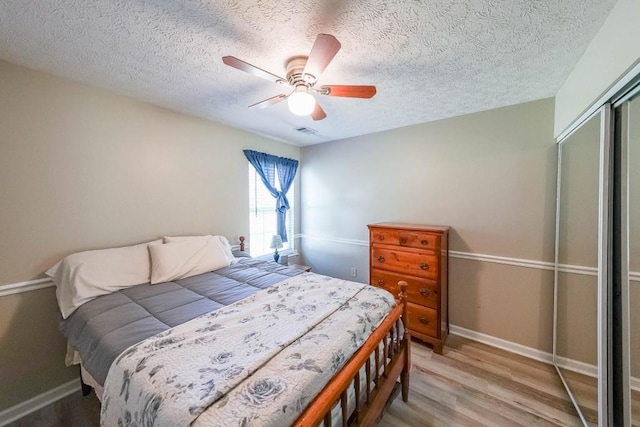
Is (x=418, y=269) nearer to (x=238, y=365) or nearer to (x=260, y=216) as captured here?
(x=238, y=365)

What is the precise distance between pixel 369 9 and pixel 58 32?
5.73 feet

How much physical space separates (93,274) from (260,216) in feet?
6.27

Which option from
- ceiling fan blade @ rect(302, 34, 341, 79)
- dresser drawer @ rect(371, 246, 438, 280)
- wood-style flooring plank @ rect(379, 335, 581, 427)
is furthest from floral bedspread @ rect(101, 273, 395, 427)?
ceiling fan blade @ rect(302, 34, 341, 79)

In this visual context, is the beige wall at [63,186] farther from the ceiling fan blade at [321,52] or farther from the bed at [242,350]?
the ceiling fan blade at [321,52]

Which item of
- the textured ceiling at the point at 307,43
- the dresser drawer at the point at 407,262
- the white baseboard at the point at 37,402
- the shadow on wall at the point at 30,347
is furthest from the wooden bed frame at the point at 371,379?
the textured ceiling at the point at 307,43

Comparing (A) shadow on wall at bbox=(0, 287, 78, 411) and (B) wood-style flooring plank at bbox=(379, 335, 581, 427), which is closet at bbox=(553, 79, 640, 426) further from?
(A) shadow on wall at bbox=(0, 287, 78, 411)

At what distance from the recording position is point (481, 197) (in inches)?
93.7

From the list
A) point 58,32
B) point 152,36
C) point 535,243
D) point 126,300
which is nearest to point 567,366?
point 535,243

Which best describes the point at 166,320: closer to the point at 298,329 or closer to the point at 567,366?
the point at 298,329

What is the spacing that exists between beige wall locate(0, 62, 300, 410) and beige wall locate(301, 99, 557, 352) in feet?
7.46

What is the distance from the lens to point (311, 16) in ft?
3.88

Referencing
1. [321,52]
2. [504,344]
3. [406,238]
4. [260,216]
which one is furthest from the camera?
[260,216]

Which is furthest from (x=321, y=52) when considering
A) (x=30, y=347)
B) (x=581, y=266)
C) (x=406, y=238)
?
(x=30, y=347)

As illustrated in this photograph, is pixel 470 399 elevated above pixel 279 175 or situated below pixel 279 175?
below
